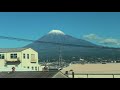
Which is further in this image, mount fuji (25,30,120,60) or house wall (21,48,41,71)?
mount fuji (25,30,120,60)

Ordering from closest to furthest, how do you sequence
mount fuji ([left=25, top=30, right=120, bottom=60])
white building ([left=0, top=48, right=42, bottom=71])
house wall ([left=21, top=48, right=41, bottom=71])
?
white building ([left=0, top=48, right=42, bottom=71])
house wall ([left=21, top=48, right=41, bottom=71])
mount fuji ([left=25, top=30, right=120, bottom=60])

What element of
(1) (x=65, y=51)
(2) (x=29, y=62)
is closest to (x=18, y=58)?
(2) (x=29, y=62)

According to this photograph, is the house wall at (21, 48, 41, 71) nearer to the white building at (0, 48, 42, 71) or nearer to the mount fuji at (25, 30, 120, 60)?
the white building at (0, 48, 42, 71)

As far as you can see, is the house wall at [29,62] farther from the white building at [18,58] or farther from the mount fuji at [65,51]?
the mount fuji at [65,51]

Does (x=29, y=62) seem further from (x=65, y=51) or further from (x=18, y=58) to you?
(x=65, y=51)

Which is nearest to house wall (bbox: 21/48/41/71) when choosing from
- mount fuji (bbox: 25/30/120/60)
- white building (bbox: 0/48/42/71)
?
white building (bbox: 0/48/42/71)

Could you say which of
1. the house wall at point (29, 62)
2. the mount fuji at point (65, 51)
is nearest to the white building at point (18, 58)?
the house wall at point (29, 62)

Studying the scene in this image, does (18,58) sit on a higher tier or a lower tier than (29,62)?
higher

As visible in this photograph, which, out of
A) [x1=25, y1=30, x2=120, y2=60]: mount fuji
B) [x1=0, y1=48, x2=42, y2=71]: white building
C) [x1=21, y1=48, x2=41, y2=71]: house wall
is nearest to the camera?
[x1=0, y1=48, x2=42, y2=71]: white building

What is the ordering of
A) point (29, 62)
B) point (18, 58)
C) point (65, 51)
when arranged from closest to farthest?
point (18, 58) → point (29, 62) → point (65, 51)
